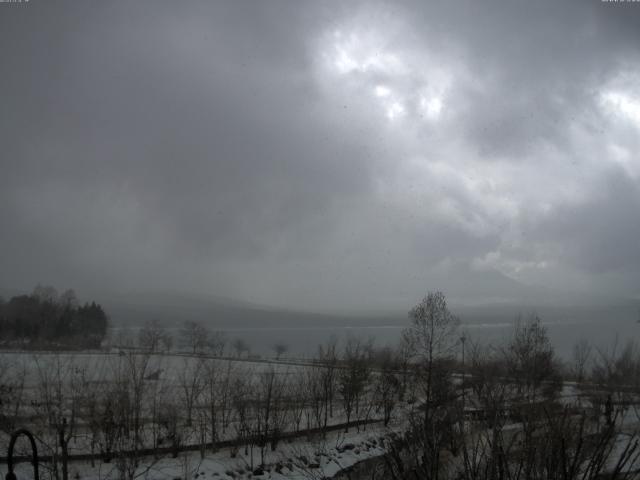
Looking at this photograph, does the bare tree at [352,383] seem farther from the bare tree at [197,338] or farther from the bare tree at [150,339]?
the bare tree at [197,338]

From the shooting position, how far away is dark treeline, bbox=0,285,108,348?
85500 millimetres

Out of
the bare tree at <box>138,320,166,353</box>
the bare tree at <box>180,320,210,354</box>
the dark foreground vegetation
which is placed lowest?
the bare tree at <box>180,320,210,354</box>

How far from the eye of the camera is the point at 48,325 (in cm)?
9394

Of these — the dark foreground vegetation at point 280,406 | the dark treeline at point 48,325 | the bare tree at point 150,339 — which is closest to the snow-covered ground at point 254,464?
the dark foreground vegetation at point 280,406

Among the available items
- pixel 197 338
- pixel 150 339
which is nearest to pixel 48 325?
pixel 150 339

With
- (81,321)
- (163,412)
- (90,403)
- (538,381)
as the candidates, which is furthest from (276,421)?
(81,321)

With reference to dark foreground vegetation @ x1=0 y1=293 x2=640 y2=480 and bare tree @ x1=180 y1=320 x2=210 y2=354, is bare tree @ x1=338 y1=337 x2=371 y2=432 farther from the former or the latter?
bare tree @ x1=180 y1=320 x2=210 y2=354

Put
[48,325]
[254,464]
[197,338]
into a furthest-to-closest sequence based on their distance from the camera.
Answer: [197,338]
[48,325]
[254,464]

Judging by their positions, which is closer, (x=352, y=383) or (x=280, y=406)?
(x=280, y=406)

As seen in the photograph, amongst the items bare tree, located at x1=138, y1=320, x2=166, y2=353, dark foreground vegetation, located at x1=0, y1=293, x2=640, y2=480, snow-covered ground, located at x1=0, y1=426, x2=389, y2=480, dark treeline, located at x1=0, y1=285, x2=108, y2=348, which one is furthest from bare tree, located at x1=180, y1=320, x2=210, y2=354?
snow-covered ground, located at x1=0, y1=426, x2=389, y2=480

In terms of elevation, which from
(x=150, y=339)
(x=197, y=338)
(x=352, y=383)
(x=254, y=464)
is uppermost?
(x=352, y=383)

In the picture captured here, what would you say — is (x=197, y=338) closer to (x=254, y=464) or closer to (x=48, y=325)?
(x=48, y=325)

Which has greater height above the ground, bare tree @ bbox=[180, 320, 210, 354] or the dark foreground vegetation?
the dark foreground vegetation

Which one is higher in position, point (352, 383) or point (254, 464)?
point (352, 383)
